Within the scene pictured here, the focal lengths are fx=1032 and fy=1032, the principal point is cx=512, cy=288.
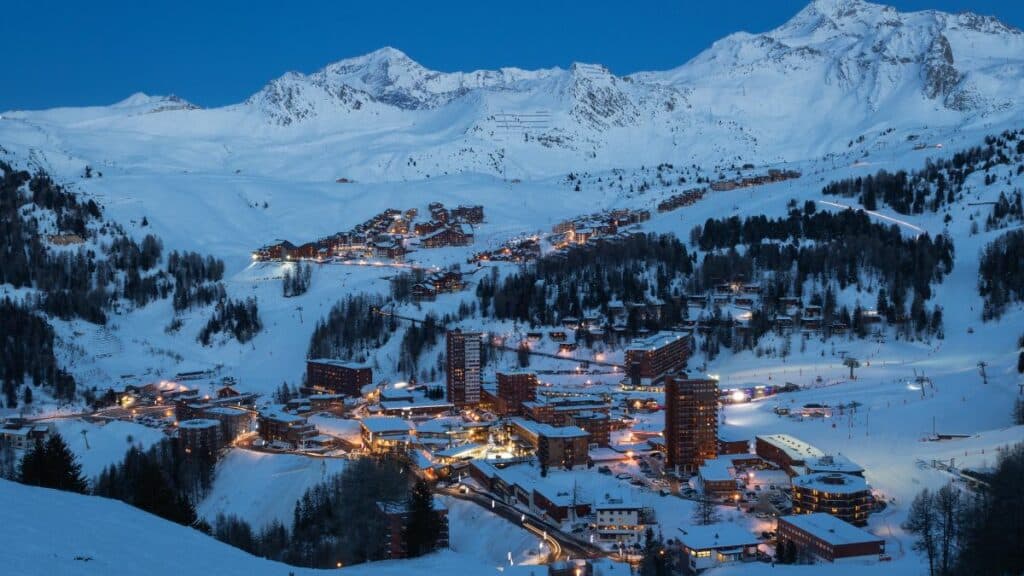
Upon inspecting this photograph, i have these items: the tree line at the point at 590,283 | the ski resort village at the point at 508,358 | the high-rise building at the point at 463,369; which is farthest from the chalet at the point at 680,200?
the high-rise building at the point at 463,369

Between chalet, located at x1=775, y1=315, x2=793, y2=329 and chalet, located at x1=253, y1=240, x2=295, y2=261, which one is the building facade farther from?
chalet, located at x1=253, y1=240, x2=295, y2=261

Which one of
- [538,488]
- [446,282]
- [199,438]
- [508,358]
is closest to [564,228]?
[446,282]

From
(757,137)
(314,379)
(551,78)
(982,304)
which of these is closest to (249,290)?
(314,379)

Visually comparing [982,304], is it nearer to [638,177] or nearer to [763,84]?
[638,177]

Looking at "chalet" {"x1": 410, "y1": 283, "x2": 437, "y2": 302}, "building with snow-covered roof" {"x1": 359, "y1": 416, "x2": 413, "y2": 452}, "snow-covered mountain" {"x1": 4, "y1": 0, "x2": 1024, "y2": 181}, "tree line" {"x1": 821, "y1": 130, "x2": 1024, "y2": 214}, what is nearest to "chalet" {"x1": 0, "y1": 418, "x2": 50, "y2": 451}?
"building with snow-covered roof" {"x1": 359, "y1": 416, "x2": 413, "y2": 452}

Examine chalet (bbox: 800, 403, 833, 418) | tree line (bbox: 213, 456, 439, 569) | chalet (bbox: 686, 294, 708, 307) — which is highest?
chalet (bbox: 686, 294, 708, 307)

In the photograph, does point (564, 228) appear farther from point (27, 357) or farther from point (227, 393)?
point (27, 357)

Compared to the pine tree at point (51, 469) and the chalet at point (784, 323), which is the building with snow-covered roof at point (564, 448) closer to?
the pine tree at point (51, 469)

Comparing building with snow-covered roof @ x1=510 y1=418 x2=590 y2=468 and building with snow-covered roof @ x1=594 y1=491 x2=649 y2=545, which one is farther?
building with snow-covered roof @ x1=510 y1=418 x2=590 y2=468
